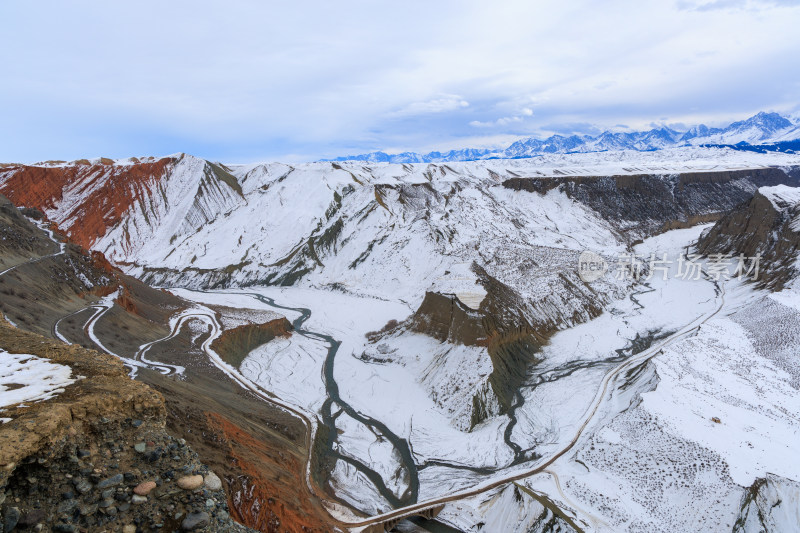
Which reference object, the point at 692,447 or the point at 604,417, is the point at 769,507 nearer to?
the point at 692,447

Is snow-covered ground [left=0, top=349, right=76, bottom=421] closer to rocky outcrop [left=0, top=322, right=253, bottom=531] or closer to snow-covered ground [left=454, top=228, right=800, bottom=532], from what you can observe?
rocky outcrop [left=0, top=322, right=253, bottom=531]

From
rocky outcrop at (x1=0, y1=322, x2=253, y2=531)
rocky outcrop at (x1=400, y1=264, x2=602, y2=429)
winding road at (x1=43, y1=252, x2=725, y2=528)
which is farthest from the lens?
rocky outcrop at (x1=400, y1=264, x2=602, y2=429)

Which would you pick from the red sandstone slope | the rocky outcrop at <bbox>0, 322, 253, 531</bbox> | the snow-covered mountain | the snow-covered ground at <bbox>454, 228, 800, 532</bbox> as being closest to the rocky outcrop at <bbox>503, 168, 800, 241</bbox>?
the snow-covered mountain

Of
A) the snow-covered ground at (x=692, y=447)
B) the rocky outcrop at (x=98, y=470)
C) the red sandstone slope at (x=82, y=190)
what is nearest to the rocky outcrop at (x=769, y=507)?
the snow-covered ground at (x=692, y=447)

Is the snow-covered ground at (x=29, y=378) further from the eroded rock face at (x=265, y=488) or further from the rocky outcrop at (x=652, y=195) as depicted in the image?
the rocky outcrop at (x=652, y=195)

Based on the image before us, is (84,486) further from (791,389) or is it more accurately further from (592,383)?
(791,389)

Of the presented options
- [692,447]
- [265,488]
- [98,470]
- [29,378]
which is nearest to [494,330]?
[692,447]

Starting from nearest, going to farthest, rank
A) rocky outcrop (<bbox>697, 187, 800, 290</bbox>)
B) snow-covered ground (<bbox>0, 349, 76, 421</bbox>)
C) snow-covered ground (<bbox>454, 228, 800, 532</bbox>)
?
1. snow-covered ground (<bbox>0, 349, 76, 421</bbox>)
2. snow-covered ground (<bbox>454, 228, 800, 532</bbox>)
3. rocky outcrop (<bbox>697, 187, 800, 290</bbox>)
